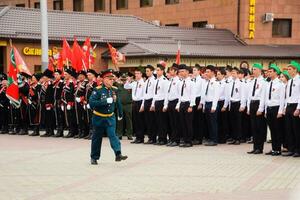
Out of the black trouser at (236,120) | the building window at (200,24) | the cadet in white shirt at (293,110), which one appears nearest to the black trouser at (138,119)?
the black trouser at (236,120)

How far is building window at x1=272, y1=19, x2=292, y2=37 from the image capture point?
37.7m

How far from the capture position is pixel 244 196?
887cm

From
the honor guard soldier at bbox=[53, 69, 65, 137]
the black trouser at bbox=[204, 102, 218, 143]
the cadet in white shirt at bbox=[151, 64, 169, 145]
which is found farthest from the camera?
the honor guard soldier at bbox=[53, 69, 65, 137]

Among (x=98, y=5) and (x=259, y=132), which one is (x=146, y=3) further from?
(x=259, y=132)

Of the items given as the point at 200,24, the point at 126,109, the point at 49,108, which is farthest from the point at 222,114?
the point at 200,24

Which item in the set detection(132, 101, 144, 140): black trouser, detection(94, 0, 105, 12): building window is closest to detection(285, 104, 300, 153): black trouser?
detection(132, 101, 144, 140): black trouser

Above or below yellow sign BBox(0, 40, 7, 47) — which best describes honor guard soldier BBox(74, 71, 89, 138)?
below

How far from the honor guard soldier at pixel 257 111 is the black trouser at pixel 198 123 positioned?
190 cm

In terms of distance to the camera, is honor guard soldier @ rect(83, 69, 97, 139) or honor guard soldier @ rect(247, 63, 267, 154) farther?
honor guard soldier @ rect(83, 69, 97, 139)

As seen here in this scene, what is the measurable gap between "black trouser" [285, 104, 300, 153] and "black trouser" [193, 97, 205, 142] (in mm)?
3100

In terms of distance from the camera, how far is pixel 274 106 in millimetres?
13758

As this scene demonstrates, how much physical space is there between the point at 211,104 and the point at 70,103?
4.70m

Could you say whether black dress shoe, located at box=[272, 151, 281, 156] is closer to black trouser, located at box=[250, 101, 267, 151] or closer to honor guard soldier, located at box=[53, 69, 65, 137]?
black trouser, located at box=[250, 101, 267, 151]

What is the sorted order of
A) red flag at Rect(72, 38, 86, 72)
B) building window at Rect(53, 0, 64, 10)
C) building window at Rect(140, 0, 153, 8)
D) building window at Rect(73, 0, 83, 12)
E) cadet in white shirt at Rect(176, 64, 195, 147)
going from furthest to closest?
building window at Rect(53, 0, 64, 10) → building window at Rect(73, 0, 83, 12) → building window at Rect(140, 0, 153, 8) → red flag at Rect(72, 38, 86, 72) → cadet in white shirt at Rect(176, 64, 195, 147)
